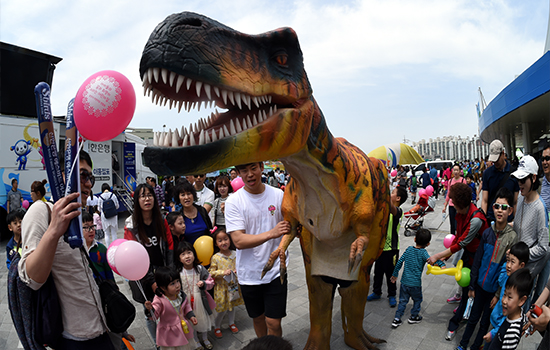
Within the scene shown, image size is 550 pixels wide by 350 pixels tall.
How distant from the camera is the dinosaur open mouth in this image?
4.29 feet

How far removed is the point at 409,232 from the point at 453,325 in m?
4.31

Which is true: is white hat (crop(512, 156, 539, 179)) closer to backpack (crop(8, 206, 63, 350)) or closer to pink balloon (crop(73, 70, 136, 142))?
pink balloon (crop(73, 70, 136, 142))

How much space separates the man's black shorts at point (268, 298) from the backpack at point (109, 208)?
4588 millimetres

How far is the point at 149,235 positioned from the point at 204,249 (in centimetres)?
63

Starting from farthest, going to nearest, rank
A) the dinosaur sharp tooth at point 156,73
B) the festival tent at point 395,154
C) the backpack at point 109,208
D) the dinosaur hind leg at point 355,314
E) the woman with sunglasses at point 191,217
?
the festival tent at point 395,154 < the backpack at point 109,208 < the woman with sunglasses at point 191,217 < the dinosaur hind leg at point 355,314 < the dinosaur sharp tooth at point 156,73

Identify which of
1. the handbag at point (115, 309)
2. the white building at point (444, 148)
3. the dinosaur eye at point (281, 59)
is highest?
the white building at point (444, 148)

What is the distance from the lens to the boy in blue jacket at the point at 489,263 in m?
2.71

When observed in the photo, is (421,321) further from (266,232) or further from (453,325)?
(266,232)

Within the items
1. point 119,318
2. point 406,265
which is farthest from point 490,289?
point 119,318

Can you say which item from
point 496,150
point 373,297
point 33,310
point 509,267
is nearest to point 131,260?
point 33,310

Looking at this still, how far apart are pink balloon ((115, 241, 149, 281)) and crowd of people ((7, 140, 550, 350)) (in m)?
0.15

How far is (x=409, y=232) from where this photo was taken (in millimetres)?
7281

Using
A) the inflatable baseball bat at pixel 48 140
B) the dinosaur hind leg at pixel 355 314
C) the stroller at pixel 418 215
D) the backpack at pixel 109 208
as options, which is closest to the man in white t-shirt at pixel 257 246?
the dinosaur hind leg at pixel 355 314

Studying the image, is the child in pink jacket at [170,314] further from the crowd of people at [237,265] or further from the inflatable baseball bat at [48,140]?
the inflatable baseball bat at [48,140]
